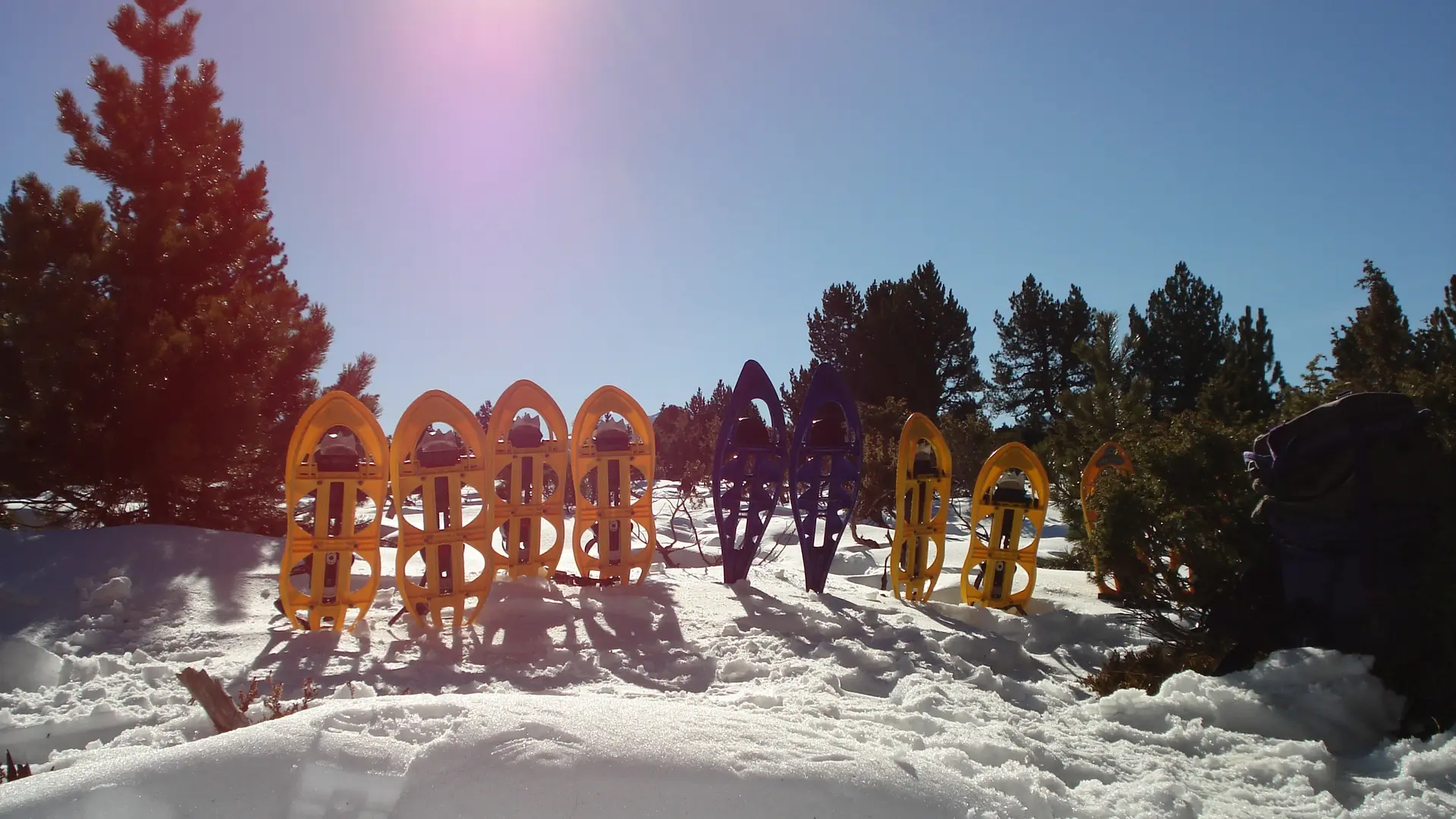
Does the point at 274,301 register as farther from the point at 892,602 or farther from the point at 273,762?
the point at 273,762

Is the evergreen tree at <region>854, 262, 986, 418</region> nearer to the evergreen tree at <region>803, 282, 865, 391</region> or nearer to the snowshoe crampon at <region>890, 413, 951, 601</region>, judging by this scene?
the evergreen tree at <region>803, 282, 865, 391</region>

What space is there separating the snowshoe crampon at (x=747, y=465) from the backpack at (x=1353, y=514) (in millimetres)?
4746

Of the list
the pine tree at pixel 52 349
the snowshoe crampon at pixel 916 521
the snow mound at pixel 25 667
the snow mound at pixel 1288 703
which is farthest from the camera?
the pine tree at pixel 52 349

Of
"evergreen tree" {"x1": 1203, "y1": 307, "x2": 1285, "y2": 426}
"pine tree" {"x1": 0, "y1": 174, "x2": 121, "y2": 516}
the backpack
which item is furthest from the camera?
"evergreen tree" {"x1": 1203, "y1": 307, "x2": 1285, "y2": 426}

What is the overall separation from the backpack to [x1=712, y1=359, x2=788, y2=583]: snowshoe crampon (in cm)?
475

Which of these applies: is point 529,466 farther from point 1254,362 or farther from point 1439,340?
point 1254,362

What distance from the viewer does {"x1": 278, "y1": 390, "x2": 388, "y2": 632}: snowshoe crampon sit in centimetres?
617

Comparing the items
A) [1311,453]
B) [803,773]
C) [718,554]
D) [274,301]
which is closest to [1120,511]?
[1311,453]

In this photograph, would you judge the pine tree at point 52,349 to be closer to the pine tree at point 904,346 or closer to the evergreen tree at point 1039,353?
the pine tree at point 904,346

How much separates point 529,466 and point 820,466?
298cm

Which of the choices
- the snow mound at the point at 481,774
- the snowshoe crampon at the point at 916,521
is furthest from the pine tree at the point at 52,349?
the snowshoe crampon at the point at 916,521

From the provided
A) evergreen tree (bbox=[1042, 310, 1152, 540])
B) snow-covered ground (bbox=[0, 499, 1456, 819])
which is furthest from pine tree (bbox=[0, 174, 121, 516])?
evergreen tree (bbox=[1042, 310, 1152, 540])

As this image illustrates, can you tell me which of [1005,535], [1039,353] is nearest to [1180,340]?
[1039,353]

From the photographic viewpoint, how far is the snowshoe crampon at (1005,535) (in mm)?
7660
